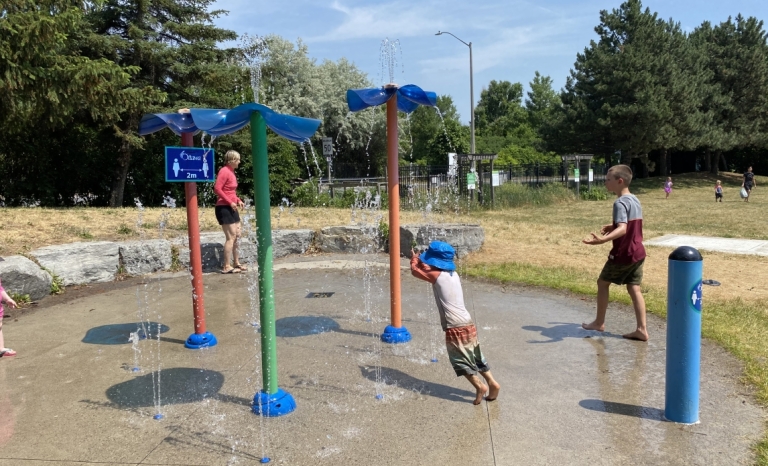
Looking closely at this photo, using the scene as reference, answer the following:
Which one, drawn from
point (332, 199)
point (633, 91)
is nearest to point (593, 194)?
point (633, 91)

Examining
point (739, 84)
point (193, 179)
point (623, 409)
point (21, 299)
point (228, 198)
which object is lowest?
A: point (623, 409)

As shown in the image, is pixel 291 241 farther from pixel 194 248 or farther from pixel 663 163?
pixel 663 163

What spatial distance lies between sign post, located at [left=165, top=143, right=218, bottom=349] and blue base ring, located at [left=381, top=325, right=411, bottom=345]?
1545mm

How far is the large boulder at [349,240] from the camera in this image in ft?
31.5

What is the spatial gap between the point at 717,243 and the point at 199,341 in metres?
10.7

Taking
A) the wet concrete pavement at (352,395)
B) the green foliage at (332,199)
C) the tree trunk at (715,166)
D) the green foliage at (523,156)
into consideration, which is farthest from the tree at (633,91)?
the wet concrete pavement at (352,395)

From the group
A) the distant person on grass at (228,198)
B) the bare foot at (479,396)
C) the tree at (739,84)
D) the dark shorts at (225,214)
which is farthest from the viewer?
the tree at (739,84)

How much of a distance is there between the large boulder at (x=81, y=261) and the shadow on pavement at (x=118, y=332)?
2.11 m

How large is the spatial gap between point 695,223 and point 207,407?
15646 millimetres

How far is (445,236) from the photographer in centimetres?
890

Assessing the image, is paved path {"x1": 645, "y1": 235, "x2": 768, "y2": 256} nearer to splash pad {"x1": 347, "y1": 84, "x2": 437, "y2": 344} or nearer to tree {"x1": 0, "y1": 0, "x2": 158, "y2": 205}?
splash pad {"x1": 347, "y1": 84, "x2": 437, "y2": 344}

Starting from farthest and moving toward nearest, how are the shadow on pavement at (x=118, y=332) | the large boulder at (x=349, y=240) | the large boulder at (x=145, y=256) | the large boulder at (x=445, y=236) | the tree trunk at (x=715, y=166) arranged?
the tree trunk at (x=715, y=166), the large boulder at (x=349, y=240), the large boulder at (x=445, y=236), the large boulder at (x=145, y=256), the shadow on pavement at (x=118, y=332)

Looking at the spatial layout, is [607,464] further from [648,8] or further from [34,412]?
[648,8]

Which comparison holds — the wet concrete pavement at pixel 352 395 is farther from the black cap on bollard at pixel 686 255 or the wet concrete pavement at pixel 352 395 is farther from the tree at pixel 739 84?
the tree at pixel 739 84
